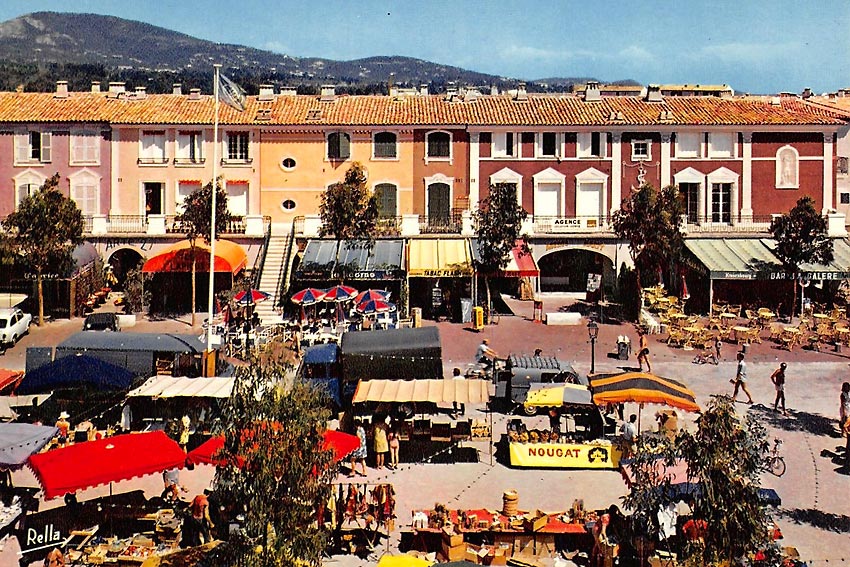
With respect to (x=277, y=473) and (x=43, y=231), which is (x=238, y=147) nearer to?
(x=43, y=231)

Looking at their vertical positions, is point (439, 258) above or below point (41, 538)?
above

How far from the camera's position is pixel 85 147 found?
4522 centimetres

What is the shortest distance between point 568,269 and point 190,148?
16923 mm

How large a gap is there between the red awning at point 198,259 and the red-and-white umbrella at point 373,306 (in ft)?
20.9

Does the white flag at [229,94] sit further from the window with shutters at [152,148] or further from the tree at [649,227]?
the tree at [649,227]

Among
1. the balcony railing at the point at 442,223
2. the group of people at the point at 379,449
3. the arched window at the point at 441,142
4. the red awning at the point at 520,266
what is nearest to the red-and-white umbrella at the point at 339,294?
the red awning at the point at 520,266

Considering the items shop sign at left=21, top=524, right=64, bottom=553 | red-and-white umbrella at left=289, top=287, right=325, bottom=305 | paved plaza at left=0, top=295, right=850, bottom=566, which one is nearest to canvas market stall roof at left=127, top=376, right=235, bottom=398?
paved plaza at left=0, top=295, right=850, bottom=566

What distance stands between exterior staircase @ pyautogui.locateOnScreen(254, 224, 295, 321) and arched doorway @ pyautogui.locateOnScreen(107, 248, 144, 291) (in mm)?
5521

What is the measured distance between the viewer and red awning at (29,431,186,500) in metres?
17.5

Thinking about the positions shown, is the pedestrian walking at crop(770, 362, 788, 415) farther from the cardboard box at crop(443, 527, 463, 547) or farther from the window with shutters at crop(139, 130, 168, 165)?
the window with shutters at crop(139, 130, 168, 165)

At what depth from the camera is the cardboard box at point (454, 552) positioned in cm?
1700

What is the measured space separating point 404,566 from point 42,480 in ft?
21.2

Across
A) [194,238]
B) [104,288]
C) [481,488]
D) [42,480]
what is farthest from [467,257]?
[42,480]

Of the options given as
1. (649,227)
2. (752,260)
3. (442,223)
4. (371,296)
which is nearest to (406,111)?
(442,223)
